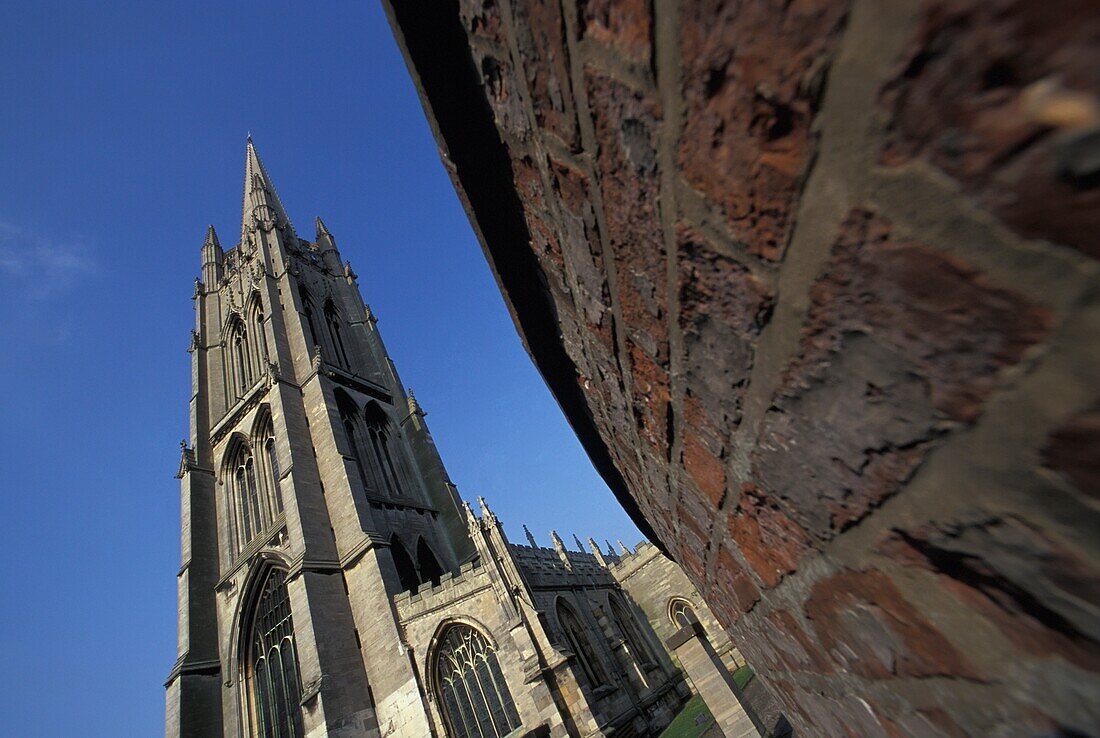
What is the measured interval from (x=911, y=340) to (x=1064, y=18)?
0.26 metres

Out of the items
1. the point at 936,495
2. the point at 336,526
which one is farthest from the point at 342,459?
the point at 936,495

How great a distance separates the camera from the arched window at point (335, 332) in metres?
22.9

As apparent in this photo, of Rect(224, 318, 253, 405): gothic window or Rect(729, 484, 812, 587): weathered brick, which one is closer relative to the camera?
Rect(729, 484, 812, 587): weathered brick

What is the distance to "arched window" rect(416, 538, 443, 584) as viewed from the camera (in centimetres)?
1667

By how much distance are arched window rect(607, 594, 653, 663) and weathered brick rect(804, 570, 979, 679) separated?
63.7 feet

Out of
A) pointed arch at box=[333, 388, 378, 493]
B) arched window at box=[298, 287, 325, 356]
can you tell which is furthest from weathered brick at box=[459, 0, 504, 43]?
arched window at box=[298, 287, 325, 356]

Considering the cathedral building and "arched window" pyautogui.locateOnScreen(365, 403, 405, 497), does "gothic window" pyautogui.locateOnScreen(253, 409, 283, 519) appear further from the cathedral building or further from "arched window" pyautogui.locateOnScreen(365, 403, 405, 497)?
"arched window" pyautogui.locateOnScreen(365, 403, 405, 497)

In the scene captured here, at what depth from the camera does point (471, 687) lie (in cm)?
1208

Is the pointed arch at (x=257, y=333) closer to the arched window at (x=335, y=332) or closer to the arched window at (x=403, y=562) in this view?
the arched window at (x=335, y=332)

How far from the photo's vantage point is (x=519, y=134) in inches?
48.9

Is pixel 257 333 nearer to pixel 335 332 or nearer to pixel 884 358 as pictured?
pixel 335 332

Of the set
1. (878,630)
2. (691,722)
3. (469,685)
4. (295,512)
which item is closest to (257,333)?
(295,512)

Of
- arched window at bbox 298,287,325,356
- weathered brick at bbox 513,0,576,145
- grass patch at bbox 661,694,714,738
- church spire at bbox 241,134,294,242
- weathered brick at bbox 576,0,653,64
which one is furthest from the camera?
church spire at bbox 241,134,294,242

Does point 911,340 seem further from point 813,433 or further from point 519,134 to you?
point 519,134
